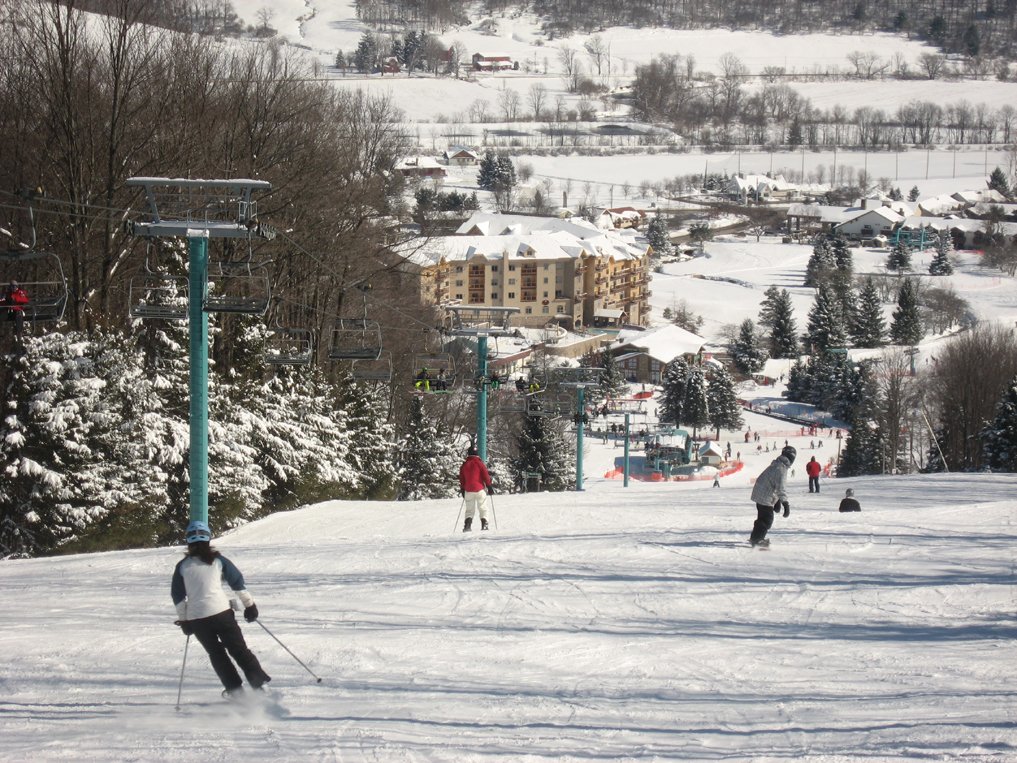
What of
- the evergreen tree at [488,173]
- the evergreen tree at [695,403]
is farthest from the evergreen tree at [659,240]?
the evergreen tree at [695,403]

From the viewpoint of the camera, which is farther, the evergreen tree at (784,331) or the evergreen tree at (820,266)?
the evergreen tree at (820,266)

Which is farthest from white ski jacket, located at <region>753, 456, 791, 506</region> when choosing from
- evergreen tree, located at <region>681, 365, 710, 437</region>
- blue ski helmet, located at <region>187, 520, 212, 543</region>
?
evergreen tree, located at <region>681, 365, 710, 437</region>

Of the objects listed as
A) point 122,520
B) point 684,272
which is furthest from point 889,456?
point 684,272

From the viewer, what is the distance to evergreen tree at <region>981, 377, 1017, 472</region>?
114 feet

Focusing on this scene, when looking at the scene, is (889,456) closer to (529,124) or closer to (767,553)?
(767,553)

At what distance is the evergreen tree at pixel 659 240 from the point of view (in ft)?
376

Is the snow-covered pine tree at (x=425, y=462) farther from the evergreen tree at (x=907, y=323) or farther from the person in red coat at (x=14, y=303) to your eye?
the evergreen tree at (x=907, y=323)

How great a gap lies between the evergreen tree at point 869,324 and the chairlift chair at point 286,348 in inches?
2246

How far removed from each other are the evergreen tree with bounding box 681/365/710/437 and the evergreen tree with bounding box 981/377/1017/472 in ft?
80.1

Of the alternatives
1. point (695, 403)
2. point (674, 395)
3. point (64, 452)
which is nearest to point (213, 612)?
point (64, 452)

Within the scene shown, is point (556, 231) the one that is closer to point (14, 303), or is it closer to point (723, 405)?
point (723, 405)

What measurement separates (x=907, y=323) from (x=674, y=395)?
25655 millimetres

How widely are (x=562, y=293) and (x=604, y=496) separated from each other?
2801 inches

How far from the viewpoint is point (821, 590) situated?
10367 millimetres
